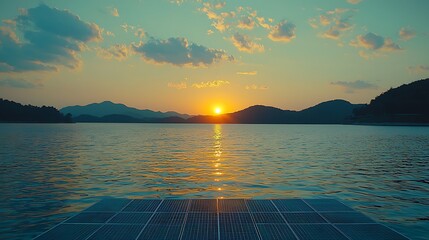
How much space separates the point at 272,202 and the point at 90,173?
20.1 metres

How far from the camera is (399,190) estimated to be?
23.8 m

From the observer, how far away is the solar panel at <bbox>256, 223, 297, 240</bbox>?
11.6 metres

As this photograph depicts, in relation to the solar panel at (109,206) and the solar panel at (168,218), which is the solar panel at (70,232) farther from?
the solar panel at (109,206)

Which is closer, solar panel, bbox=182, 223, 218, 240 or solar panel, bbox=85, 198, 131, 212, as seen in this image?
solar panel, bbox=182, 223, 218, 240

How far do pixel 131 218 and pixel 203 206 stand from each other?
359 cm

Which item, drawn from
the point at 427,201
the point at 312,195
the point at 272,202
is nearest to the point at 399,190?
the point at 427,201

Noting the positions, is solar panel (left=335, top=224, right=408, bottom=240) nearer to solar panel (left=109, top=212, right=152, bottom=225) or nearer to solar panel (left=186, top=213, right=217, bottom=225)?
solar panel (left=186, top=213, right=217, bottom=225)

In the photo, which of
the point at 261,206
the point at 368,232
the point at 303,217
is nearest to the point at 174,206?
the point at 261,206

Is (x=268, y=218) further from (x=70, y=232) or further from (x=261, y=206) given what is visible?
(x=70, y=232)

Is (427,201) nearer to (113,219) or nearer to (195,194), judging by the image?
(195,194)

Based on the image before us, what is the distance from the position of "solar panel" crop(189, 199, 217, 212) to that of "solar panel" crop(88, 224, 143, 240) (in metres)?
3.40

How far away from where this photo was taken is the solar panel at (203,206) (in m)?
15.2

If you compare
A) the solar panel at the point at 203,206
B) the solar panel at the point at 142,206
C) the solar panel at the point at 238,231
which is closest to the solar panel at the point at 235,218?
the solar panel at the point at 238,231

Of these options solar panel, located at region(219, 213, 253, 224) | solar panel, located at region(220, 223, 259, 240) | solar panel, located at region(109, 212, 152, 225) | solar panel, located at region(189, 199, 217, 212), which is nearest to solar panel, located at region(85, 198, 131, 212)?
solar panel, located at region(109, 212, 152, 225)
